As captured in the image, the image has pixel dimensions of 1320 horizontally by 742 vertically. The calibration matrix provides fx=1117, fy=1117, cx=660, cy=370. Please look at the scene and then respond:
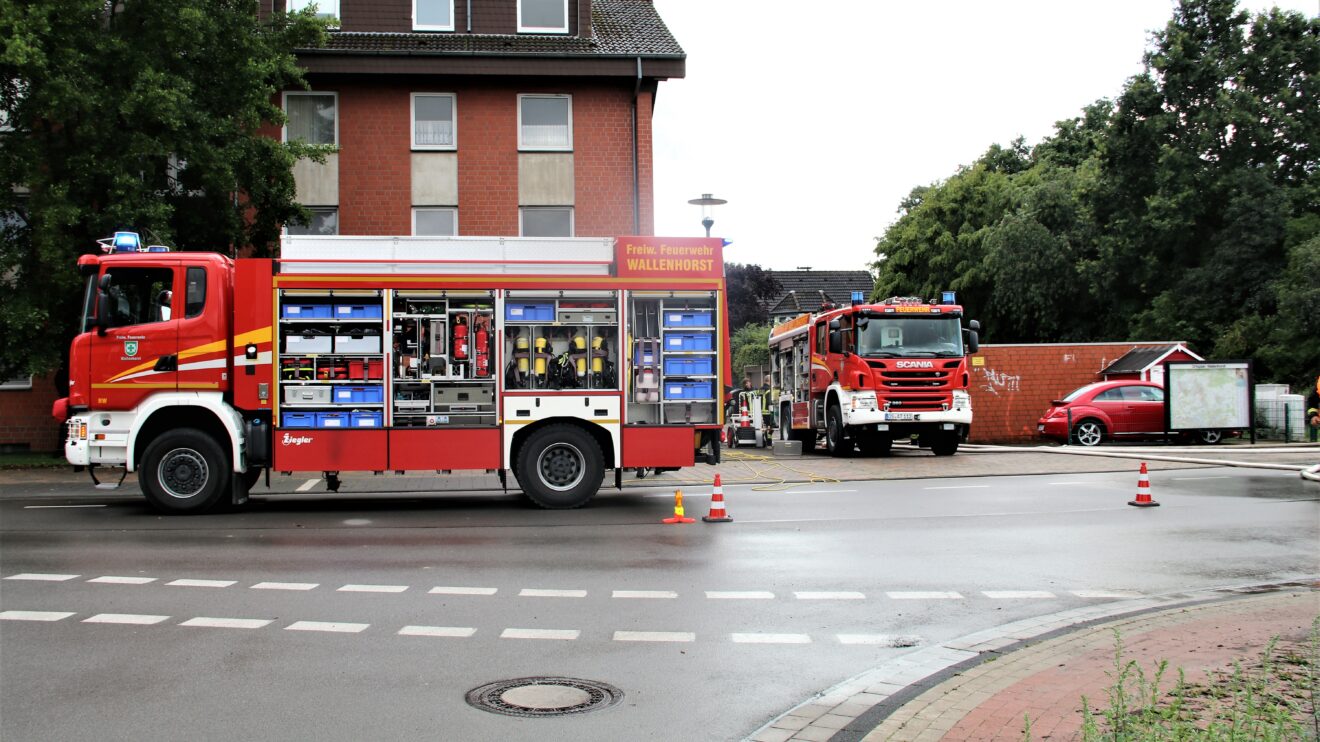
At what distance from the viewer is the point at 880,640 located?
7102 millimetres

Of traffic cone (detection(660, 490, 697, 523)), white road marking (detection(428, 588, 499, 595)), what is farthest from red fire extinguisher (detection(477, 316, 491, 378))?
white road marking (detection(428, 588, 499, 595))

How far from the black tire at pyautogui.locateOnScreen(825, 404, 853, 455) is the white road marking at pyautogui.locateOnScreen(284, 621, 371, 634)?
1644cm

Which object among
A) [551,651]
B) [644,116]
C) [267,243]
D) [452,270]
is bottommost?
[551,651]

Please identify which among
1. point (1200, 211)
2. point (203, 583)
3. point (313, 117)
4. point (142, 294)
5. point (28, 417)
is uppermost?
point (313, 117)

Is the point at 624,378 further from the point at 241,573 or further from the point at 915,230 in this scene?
the point at 915,230

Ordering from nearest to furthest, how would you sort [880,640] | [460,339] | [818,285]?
1. [880,640]
2. [460,339]
3. [818,285]

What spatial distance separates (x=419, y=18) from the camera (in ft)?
89.5

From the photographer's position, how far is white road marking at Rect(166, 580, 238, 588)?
29.3 feet

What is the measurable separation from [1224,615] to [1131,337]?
38.5 m

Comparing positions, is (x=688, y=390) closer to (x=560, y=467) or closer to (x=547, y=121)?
(x=560, y=467)

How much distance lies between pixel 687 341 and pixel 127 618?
8533 millimetres

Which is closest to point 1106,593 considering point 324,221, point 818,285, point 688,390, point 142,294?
point 688,390

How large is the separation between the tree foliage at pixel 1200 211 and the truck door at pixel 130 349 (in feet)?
102

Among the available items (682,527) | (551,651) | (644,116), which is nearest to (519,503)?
(682,527)
